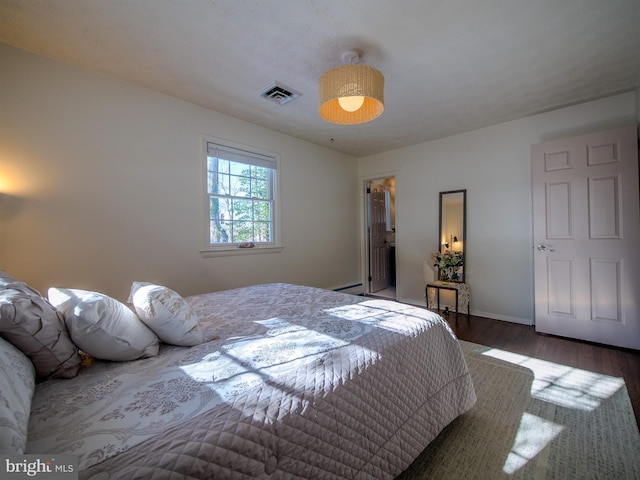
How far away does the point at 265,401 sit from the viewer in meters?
0.84

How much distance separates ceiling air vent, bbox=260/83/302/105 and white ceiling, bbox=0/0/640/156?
63 mm

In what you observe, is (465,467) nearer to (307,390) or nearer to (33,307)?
(307,390)

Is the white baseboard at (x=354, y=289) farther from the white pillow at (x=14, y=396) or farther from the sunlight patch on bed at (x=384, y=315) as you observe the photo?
the white pillow at (x=14, y=396)

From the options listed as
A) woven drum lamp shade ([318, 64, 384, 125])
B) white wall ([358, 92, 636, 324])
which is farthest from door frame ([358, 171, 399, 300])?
woven drum lamp shade ([318, 64, 384, 125])

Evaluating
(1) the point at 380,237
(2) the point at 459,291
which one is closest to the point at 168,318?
(2) the point at 459,291

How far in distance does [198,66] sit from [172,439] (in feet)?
8.60

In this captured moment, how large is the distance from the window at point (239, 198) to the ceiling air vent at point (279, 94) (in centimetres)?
79

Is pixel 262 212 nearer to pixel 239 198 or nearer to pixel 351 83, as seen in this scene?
pixel 239 198

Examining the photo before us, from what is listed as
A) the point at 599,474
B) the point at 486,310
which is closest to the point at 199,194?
the point at 599,474

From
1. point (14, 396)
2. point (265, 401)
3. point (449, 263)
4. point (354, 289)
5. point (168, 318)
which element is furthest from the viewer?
point (354, 289)

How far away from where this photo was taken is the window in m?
3.14

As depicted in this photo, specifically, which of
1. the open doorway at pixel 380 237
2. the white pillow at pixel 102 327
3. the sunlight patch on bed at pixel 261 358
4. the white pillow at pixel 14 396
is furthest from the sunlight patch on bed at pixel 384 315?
the open doorway at pixel 380 237

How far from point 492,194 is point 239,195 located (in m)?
3.30

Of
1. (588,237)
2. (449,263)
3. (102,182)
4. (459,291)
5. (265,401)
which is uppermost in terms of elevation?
(102,182)
